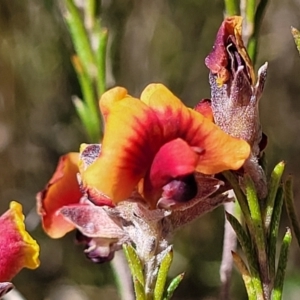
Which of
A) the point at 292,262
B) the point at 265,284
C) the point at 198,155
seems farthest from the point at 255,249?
the point at 292,262

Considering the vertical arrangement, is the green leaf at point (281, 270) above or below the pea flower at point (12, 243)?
below

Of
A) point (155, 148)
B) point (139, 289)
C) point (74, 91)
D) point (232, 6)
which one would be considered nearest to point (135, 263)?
point (139, 289)

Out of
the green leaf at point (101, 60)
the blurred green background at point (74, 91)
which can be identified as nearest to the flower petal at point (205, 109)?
the green leaf at point (101, 60)

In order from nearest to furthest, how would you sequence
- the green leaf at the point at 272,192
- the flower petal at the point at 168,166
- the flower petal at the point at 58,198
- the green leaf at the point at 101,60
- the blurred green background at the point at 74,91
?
the flower petal at the point at 168,166, the green leaf at the point at 272,192, the flower petal at the point at 58,198, the green leaf at the point at 101,60, the blurred green background at the point at 74,91

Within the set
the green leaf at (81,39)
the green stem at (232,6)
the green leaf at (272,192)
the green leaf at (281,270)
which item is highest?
the green stem at (232,6)

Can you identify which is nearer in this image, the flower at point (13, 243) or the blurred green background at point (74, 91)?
the flower at point (13, 243)

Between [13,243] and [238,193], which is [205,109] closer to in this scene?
[238,193]

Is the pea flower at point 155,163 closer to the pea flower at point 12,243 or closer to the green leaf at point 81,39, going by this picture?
the pea flower at point 12,243

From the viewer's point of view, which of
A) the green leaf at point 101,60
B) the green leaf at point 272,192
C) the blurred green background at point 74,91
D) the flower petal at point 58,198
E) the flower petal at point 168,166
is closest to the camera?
the flower petal at point 168,166
